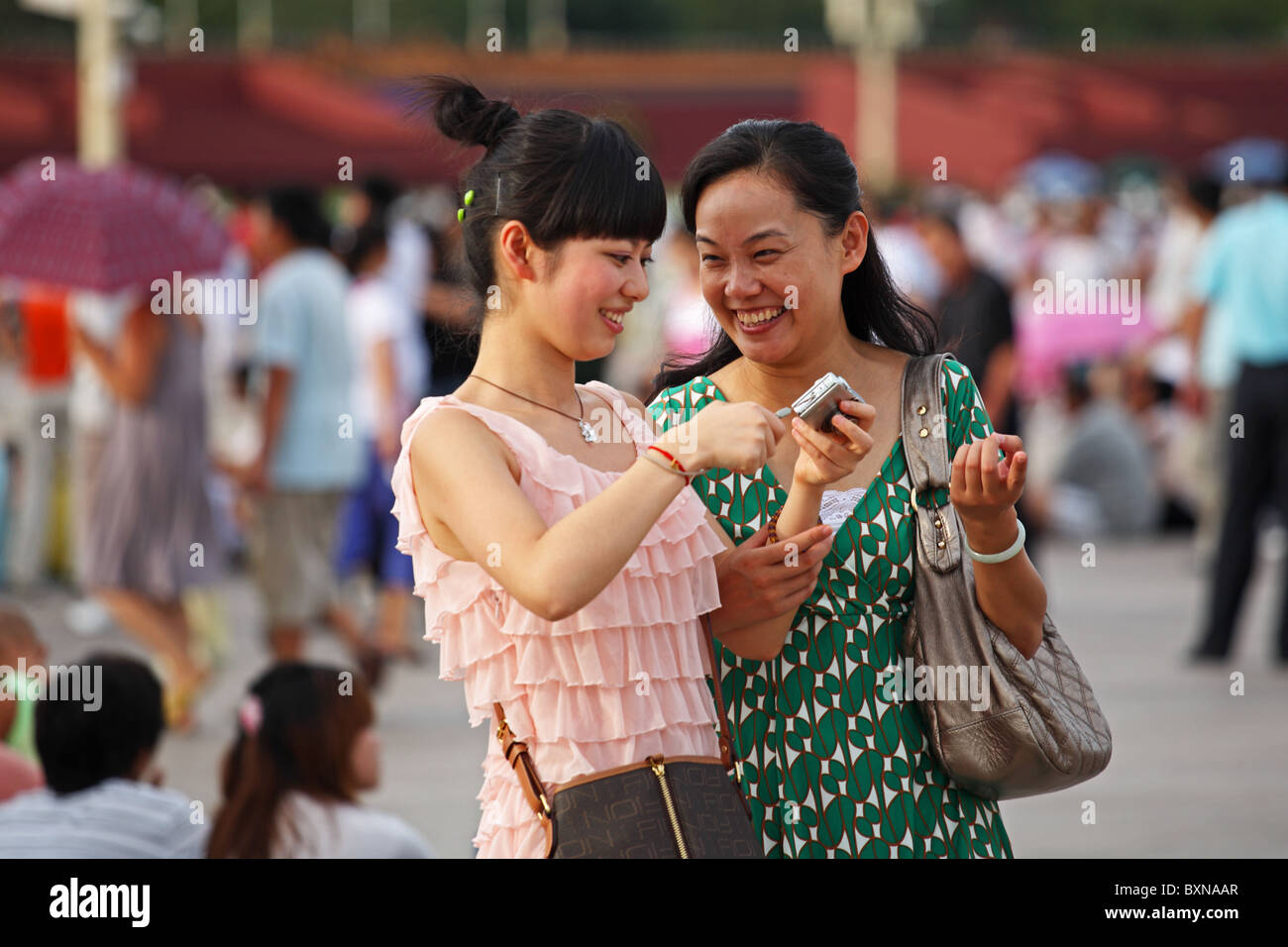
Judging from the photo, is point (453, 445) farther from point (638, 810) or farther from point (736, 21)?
point (736, 21)

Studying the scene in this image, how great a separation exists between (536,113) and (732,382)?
626 millimetres

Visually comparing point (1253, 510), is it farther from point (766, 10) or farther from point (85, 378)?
point (766, 10)

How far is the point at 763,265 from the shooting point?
249cm

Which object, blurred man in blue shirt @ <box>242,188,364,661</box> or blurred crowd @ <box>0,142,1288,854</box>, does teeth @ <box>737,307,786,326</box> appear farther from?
blurred man in blue shirt @ <box>242,188,364,661</box>

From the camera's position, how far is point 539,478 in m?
2.15

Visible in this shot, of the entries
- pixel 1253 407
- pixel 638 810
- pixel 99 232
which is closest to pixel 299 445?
pixel 99 232

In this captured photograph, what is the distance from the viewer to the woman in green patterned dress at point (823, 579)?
249 centimetres

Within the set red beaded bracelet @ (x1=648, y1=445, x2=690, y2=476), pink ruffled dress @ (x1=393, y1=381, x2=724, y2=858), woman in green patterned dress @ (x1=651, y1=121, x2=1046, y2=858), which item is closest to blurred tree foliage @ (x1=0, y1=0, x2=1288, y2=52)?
woman in green patterned dress @ (x1=651, y1=121, x2=1046, y2=858)

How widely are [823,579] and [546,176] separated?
2.40ft

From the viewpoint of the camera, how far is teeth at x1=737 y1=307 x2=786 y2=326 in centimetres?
250

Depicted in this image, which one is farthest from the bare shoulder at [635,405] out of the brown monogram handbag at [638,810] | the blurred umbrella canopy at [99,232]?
the blurred umbrella canopy at [99,232]

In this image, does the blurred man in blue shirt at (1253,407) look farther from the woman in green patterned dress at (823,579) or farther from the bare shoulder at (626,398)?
the bare shoulder at (626,398)

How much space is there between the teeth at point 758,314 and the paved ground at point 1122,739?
2380 millimetres
